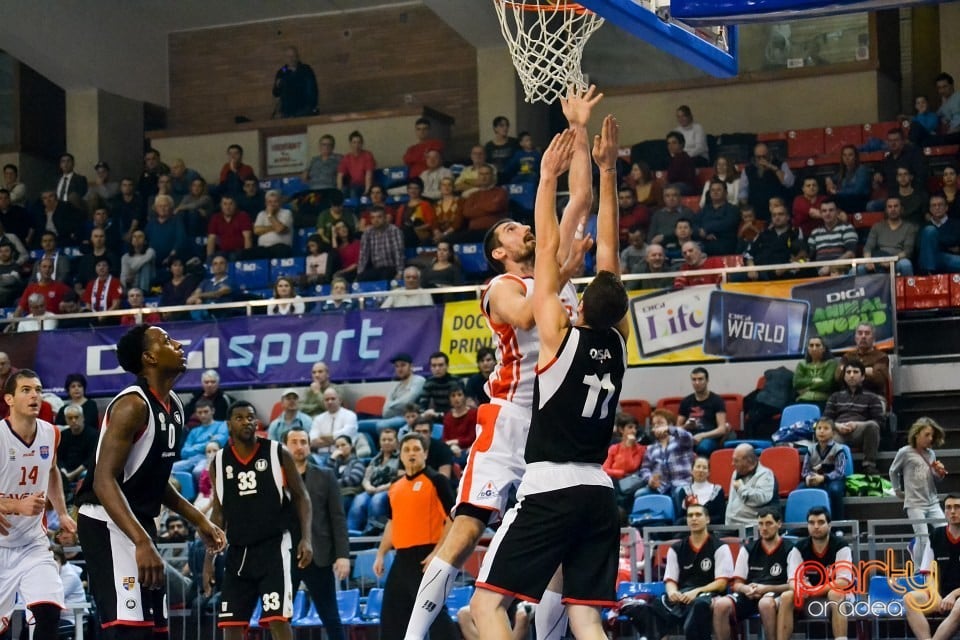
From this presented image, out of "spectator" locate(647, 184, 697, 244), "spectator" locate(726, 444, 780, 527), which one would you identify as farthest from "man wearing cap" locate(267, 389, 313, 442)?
"spectator" locate(726, 444, 780, 527)

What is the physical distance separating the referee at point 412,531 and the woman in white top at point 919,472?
4.77 meters

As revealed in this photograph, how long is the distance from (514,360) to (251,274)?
46.7 ft

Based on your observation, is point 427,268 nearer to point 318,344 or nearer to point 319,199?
point 318,344

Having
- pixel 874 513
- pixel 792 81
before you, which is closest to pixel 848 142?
pixel 792 81

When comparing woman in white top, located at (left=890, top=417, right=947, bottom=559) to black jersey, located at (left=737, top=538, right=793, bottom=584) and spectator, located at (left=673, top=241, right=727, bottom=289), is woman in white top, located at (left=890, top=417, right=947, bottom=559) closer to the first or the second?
black jersey, located at (left=737, top=538, right=793, bottom=584)

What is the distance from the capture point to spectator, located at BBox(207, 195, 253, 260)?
22.0m

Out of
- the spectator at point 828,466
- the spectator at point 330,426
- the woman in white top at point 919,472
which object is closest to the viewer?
the woman in white top at point 919,472

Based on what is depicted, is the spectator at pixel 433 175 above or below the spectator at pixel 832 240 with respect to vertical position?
above

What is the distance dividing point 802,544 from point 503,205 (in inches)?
333

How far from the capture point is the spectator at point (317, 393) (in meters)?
17.8

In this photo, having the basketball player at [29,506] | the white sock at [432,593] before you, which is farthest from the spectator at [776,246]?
the white sock at [432,593]

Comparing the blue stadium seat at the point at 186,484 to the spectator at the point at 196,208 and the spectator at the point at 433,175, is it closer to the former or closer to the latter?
A: the spectator at the point at 433,175

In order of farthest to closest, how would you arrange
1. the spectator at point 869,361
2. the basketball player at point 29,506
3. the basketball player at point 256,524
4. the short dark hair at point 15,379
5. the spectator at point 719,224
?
the spectator at point 719,224 < the spectator at point 869,361 < the basketball player at point 256,524 < the short dark hair at point 15,379 < the basketball player at point 29,506

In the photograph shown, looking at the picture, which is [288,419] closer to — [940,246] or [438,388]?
[438,388]
